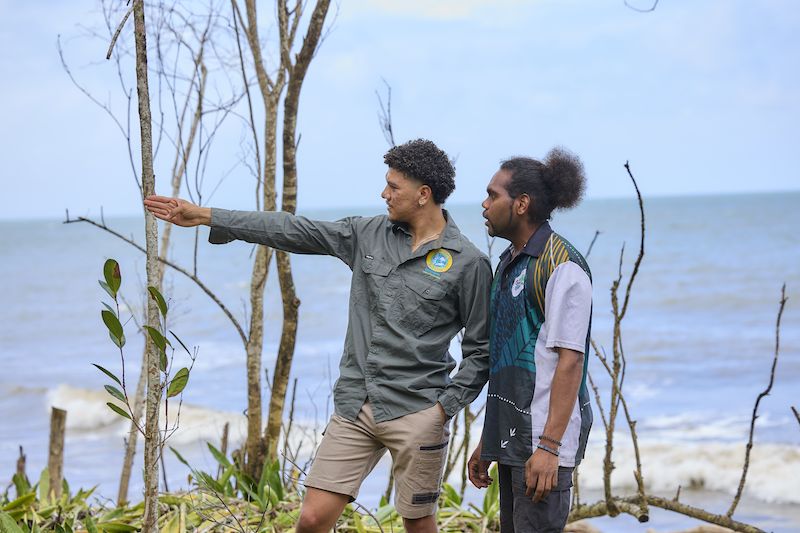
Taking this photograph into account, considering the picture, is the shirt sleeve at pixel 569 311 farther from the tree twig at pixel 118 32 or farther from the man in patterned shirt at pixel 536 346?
the tree twig at pixel 118 32

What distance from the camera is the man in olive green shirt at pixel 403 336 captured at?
3195 mm

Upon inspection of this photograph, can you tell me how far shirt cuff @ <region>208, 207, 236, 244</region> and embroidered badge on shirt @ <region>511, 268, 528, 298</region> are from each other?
0.96 meters

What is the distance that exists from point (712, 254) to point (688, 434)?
92.8ft

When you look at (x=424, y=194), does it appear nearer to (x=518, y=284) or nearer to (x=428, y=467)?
(x=518, y=284)

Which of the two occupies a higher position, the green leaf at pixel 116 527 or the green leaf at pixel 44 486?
the green leaf at pixel 116 527

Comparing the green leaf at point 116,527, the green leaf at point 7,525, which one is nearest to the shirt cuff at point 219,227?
the green leaf at point 7,525

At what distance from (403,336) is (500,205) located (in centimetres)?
59

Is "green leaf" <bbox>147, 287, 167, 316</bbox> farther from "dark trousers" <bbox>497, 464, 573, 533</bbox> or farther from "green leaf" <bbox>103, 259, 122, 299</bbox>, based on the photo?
"dark trousers" <bbox>497, 464, 573, 533</bbox>

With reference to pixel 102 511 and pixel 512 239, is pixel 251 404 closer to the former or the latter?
pixel 102 511

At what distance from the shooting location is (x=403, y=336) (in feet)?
10.5

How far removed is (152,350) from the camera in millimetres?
3143

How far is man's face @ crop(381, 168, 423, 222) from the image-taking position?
10.7ft

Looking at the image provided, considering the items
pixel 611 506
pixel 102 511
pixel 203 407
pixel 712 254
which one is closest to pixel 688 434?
pixel 203 407

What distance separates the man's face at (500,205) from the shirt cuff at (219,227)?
868mm
